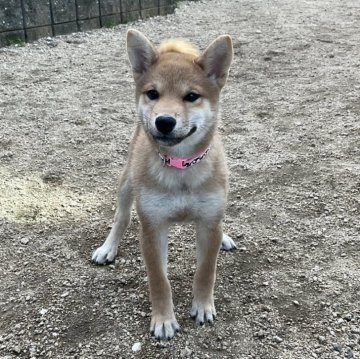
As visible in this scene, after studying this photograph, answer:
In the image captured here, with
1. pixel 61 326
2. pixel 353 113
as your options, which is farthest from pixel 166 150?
pixel 353 113

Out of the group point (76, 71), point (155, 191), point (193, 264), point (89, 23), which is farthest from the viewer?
point (89, 23)

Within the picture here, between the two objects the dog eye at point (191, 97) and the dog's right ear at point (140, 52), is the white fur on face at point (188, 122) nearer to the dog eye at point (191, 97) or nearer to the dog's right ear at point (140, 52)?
the dog eye at point (191, 97)

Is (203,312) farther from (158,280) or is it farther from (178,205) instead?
(178,205)

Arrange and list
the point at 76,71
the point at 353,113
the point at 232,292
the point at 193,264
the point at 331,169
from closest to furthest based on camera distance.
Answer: the point at 232,292 < the point at 193,264 < the point at 331,169 < the point at 353,113 < the point at 76,71

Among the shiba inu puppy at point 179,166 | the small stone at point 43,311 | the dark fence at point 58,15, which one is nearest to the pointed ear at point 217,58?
the shiba inu puppy at point 179,166

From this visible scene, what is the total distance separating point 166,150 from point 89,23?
19.3ft

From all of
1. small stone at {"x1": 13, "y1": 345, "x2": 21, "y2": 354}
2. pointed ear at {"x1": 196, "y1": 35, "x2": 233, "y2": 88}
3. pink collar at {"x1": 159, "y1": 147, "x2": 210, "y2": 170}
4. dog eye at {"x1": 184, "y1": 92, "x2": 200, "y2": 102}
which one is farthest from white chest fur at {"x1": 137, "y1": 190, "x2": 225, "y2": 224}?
small stone at {"x1": 13, "y1": 345, "x2": 21, "y2": 354}

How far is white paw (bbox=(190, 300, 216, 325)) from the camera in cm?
278

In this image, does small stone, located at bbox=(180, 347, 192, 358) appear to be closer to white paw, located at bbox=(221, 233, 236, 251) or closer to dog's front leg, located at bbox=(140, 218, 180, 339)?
dog's front leg, located at bbox=(140, 218, 180, 339)

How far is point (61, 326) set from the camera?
276 centimetres

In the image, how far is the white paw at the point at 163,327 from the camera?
2.67 m

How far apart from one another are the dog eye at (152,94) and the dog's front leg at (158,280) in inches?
23.7

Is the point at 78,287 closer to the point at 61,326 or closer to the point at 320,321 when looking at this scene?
the point at 61,326

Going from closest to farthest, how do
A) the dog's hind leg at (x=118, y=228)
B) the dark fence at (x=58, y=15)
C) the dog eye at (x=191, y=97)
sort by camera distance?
the dog eye at (x=191, y=97), the dog's hind leg at (x=118, y=228), the dark fence at (x=58, y=15)
